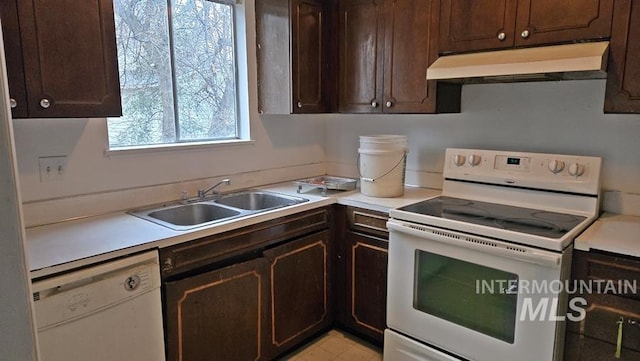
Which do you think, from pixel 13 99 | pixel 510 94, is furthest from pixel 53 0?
pixel 510 94

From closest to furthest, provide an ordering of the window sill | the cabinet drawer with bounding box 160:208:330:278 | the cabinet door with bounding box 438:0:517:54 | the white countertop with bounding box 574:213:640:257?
the white countertop with bounding box 574:213:640:257 → the cabinet drawer with bounding box 160:208:330:278 → the cabinet door with bounding box 438:0:517:54 → the window sill

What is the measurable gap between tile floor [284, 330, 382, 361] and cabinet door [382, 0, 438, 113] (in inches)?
56.2

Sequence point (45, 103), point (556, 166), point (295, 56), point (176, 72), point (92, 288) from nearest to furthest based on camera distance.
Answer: point (92, 288) < point (45, 103) < point (556, 166) < point (176, 72) < point (295, 56)

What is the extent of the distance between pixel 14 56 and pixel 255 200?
1.45m

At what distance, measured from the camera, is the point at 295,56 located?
2.61 metres

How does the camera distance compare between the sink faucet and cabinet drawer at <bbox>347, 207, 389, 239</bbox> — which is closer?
cabinet drawer at <bbox>347, 207, 389, 239</bbox>

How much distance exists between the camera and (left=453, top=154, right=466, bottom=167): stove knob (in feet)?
8.14

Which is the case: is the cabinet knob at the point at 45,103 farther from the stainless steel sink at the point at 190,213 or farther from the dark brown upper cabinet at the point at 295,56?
the dark brown upper cabinet at the point at 295,56

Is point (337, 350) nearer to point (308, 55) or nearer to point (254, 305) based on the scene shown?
point (254, 305)

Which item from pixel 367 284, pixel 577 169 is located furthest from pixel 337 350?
pixel 577 169

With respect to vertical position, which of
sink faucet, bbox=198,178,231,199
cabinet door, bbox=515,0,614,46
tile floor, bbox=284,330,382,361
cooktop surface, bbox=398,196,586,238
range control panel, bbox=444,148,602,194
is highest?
cabinet door, bbox=515,0,614,46

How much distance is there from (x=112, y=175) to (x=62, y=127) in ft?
1.06

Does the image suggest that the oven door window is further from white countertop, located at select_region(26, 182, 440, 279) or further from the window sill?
the window sill

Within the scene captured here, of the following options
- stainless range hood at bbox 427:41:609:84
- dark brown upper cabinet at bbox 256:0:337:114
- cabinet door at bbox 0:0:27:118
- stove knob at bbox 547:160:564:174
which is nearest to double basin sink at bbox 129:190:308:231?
dark brown upper cabinet at bbox 256:0:337:114
